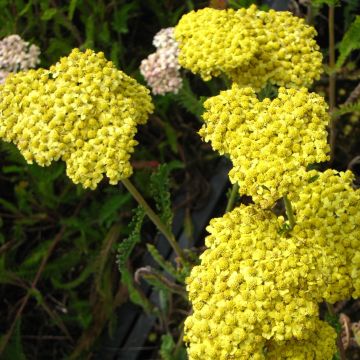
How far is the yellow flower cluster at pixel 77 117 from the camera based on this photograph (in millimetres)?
1213

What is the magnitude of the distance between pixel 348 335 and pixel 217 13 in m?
0.97

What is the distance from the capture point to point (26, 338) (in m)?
2.32

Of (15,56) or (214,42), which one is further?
(15,56)

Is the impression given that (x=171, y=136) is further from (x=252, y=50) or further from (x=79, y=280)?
(x=252, y=50)

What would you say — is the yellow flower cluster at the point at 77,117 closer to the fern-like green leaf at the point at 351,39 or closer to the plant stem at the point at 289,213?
the plant stem at the point at 289,213

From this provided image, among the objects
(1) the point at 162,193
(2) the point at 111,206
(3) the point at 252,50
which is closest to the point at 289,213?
(3) the point at 252,50

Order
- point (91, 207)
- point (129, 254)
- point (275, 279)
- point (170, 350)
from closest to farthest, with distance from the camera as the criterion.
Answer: point (275, 279) < point (170, 350) < point (129, 254) < point (91, 207)

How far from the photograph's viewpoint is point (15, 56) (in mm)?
1928

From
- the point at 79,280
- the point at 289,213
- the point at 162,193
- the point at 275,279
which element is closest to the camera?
the point at 275,279

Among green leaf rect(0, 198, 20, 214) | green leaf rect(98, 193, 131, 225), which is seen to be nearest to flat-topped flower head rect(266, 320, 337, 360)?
green leaf rect(98, 193, 131, 225)

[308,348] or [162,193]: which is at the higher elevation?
[162,193]

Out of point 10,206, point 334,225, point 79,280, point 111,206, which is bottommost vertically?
point 79,280

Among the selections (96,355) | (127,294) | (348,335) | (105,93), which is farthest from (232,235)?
(96,355)

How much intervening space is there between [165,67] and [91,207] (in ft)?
2.14
